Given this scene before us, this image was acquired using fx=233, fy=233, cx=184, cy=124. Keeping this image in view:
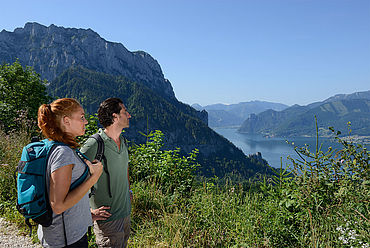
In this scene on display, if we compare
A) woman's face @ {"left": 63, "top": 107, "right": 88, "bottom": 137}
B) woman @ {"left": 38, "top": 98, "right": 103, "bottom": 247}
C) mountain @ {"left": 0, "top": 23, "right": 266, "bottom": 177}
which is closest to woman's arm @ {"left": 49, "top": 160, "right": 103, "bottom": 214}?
woman @ {"left": 38, "top": 98, "right": 103, "bottom": 247}

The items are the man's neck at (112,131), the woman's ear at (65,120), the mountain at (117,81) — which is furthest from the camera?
the mountain at (117,81)

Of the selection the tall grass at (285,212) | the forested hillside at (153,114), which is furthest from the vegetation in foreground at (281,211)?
the forested hillside at (153,114)

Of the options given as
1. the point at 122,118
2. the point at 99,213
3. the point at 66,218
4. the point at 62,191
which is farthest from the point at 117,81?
the point at 62,191

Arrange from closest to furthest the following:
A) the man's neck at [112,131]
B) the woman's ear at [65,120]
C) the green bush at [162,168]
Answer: the woman's ear at [65,120], the man's neck at [112,131], the green bush at [162,168]

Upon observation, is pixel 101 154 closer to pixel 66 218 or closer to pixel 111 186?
pixel 111 186

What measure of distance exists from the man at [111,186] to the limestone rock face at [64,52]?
16537cm

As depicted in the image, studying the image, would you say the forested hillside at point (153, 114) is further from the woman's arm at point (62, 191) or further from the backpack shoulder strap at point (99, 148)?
the woman's arm at point (62, 191)

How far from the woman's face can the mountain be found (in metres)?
93.1

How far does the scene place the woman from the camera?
145cm

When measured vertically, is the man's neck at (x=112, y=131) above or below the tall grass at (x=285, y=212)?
above

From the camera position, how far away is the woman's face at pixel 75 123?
161cm

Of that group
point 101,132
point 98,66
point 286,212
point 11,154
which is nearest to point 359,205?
point 286,212

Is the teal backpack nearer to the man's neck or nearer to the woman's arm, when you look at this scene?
the woman's arm

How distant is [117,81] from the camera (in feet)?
431
